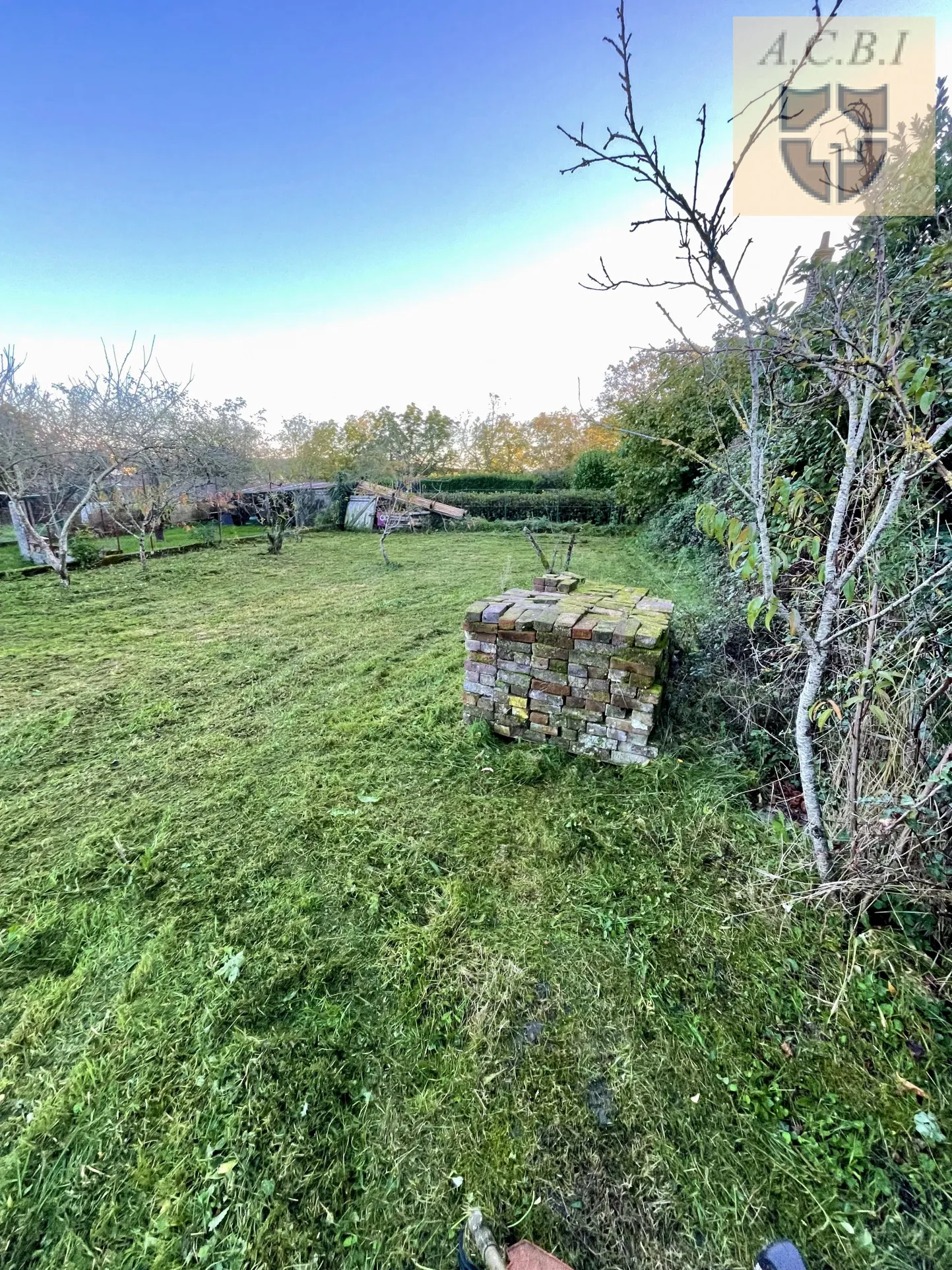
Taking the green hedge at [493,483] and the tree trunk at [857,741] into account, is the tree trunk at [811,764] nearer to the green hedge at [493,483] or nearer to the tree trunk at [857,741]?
the tree trunk at [857,741]

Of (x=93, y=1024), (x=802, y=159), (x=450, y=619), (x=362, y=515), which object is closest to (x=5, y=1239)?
(x=93, y=1024)

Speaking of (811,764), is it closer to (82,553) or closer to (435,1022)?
(435,1022)

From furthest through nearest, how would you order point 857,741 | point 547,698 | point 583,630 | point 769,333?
1. point 547,698
2. point 583,630
3. point 857,741
4. point 769,333

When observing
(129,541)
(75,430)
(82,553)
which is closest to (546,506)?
(129,541)

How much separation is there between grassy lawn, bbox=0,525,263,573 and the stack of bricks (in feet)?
33.0

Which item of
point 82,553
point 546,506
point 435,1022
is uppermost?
point 546,506

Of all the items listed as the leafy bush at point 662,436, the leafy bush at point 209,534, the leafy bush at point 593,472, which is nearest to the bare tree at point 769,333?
the leafy bush at point 662,436

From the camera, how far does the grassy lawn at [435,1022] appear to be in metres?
1.11

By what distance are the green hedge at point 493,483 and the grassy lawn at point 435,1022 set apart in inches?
721

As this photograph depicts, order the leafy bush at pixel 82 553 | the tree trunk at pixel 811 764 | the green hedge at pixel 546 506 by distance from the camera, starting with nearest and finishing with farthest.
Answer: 1. the tree trunk at pixel 811 764
2. the leafy bush at pixel 82 553
3. the green hedge at pixel 546 506

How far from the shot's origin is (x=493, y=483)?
65.5 ft

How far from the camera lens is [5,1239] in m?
1.09

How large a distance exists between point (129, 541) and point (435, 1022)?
14404 mm

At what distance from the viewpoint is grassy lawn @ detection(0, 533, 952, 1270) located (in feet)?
3.63
